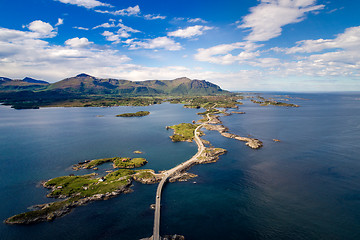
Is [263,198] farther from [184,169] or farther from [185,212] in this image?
[184,169]

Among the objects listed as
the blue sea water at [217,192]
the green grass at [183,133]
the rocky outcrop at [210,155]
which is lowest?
the blue sea water at [217,192]

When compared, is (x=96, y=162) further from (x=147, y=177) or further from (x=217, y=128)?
(x=217, y=128)

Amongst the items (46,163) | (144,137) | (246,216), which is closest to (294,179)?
(246,216)

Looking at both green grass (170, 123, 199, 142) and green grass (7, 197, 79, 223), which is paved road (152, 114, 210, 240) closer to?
green grass (170, 123, 199, 142)

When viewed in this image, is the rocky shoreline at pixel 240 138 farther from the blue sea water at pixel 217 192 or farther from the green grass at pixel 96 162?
the green grass at pixel 96 162

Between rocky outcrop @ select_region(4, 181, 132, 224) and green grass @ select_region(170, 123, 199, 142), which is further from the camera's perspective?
green grass @ select_region(170, 123, 199, 142)

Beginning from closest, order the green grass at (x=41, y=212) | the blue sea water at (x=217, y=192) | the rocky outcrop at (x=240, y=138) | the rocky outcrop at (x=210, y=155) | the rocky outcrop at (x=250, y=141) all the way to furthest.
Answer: the blue sea water at (x=217, y=192), the green grass at (x=41, y=212), the rocky outcrop at (x=210, y=155), the rocky outcrop at (x=250, y=141), the rocky outcrop at (x=240, y=138)

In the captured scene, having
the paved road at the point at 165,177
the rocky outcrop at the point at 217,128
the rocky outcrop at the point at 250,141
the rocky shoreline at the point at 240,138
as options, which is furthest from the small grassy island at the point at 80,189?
the rocky outcrop at the point at 217,128

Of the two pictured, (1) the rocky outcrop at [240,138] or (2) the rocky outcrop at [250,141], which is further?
(1) the rocky outcrop at [240,138]

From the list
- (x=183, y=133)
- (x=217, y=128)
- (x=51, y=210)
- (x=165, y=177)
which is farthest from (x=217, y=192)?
(x=217, y=128)

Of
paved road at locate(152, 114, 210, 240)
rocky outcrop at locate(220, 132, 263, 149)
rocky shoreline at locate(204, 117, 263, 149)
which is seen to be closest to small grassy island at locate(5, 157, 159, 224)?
paved road at locate(152, 114, 210, 240)

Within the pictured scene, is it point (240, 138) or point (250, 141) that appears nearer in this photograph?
point (250, 141)

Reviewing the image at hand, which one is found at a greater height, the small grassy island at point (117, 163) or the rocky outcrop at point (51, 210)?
the small grassy island at point (117, 163)
